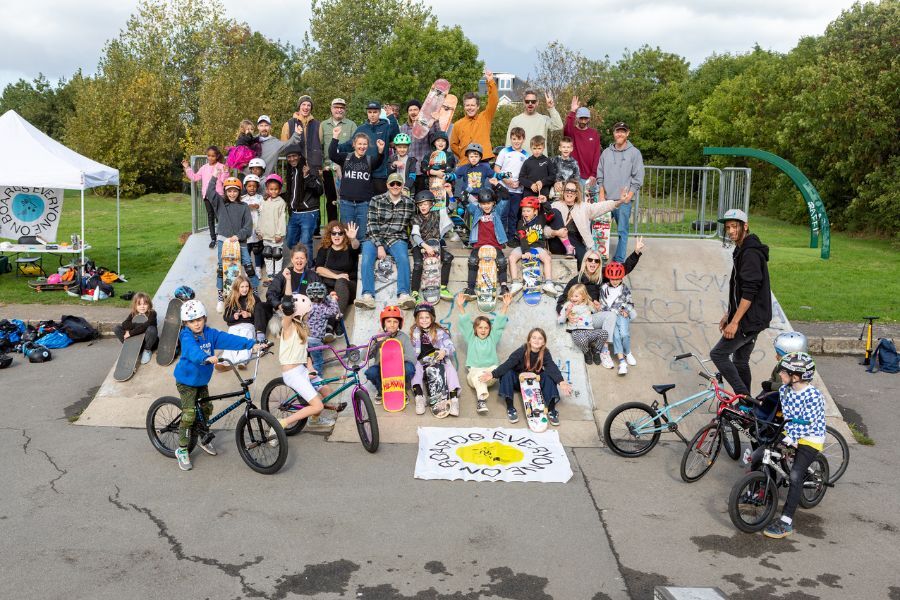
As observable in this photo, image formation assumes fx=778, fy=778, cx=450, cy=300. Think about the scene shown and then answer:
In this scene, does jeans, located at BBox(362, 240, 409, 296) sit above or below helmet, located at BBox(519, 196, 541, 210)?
below

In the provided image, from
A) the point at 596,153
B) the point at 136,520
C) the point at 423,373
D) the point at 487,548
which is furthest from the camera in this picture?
the point at 596,153

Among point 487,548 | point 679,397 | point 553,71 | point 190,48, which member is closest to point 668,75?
point 553,71

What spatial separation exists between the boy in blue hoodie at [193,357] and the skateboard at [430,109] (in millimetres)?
5870

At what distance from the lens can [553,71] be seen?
40.9m

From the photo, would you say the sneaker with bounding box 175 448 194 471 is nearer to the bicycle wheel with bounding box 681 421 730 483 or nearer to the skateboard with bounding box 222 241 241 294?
the skateboard with bounding box 222 241 241 294

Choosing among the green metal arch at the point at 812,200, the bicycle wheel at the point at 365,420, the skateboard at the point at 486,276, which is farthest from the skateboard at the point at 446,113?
the green metal arch at the point at 812,200

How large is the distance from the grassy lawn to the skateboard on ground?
23.5 ft

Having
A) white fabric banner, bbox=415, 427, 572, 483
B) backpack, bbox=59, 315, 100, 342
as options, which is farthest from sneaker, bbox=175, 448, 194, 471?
backpack, bbox=59, 315, 100, 342

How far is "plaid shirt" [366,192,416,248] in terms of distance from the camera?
10.5 metres

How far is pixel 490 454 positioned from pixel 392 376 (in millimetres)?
1740

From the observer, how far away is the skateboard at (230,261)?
11.0 metres

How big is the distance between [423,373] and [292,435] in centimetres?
166

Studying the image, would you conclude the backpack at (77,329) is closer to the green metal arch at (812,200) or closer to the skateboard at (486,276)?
the skateboard at (486,276)

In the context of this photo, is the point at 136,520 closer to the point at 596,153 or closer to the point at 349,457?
the point at 349,457
